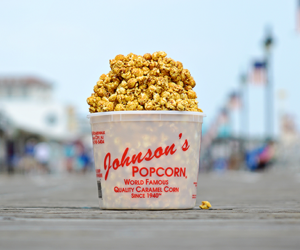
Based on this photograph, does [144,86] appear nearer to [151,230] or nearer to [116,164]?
[116,164]

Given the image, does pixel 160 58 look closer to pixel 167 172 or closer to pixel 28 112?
pixel 167 172

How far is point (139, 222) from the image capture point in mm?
3695

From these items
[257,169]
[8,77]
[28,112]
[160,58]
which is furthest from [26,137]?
[8,77]

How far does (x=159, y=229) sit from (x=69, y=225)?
0.56m

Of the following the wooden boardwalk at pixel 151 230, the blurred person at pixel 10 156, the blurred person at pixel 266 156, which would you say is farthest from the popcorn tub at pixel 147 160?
the blurred person at pixel 10 156

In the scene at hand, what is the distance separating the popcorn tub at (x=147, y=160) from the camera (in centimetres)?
475

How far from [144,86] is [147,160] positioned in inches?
23.4

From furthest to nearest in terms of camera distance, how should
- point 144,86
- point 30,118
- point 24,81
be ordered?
1. point 24,81
2. point 30,118
3. point 144,86

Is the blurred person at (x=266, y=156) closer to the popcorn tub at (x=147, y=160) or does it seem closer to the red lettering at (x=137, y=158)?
the popcorn tub at (x=147, y=160)

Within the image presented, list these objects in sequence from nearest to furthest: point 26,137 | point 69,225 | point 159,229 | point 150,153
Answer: point 159,229
point 69,225
point 150,153
point 26,137

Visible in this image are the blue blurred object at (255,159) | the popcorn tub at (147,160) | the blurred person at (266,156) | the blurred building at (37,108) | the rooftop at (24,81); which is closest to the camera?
the popcorn tub at (147,160)

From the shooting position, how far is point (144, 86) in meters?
4.89

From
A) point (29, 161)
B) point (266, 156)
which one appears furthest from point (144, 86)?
point (29, 161)

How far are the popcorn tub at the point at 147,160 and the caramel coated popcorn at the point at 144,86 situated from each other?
8 cm
